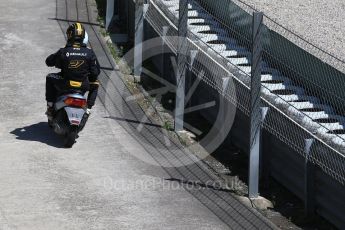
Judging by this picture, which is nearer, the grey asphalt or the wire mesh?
the grey asphalt

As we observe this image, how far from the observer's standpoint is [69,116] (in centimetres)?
1303

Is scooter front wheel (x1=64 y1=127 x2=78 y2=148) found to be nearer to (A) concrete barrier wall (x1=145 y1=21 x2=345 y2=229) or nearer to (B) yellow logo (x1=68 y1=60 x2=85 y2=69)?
(B) yellow logo (x1=68 y1=60 x2=85 y2=69)

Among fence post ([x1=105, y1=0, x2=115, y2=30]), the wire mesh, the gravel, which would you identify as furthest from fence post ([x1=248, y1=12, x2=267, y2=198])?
fence post ([x1=105, y1=0, x2=115, y2=30])

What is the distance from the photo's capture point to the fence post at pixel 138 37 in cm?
1641

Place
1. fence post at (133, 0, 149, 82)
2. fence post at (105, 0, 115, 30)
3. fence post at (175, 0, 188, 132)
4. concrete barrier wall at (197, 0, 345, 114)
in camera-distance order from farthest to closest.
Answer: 1. fence post at (105, 0, 115, 30)
2. fence post at (133, 0, 149, 82)
3. fence post at (175, 0, 188, 132)
4. concrete barrier wall at (197, 0, 345, 114)

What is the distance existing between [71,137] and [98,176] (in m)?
1.08

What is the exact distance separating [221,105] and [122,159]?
1803 millimetres

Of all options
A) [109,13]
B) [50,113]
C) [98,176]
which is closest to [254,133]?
[98,176]

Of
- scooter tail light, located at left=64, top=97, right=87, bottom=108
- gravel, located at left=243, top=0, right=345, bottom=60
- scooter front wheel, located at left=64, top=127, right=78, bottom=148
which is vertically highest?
scooter tail light, located at left=64, top=97, right=87, bottom=108

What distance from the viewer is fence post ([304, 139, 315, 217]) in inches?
442

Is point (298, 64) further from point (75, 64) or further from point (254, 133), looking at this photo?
point (75, 64)

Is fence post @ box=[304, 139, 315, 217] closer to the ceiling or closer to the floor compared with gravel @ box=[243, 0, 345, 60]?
closer to the ceiling

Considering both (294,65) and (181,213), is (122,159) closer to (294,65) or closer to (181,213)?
(181,213)

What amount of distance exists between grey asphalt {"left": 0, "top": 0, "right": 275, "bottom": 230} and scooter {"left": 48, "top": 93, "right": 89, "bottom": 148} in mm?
231
